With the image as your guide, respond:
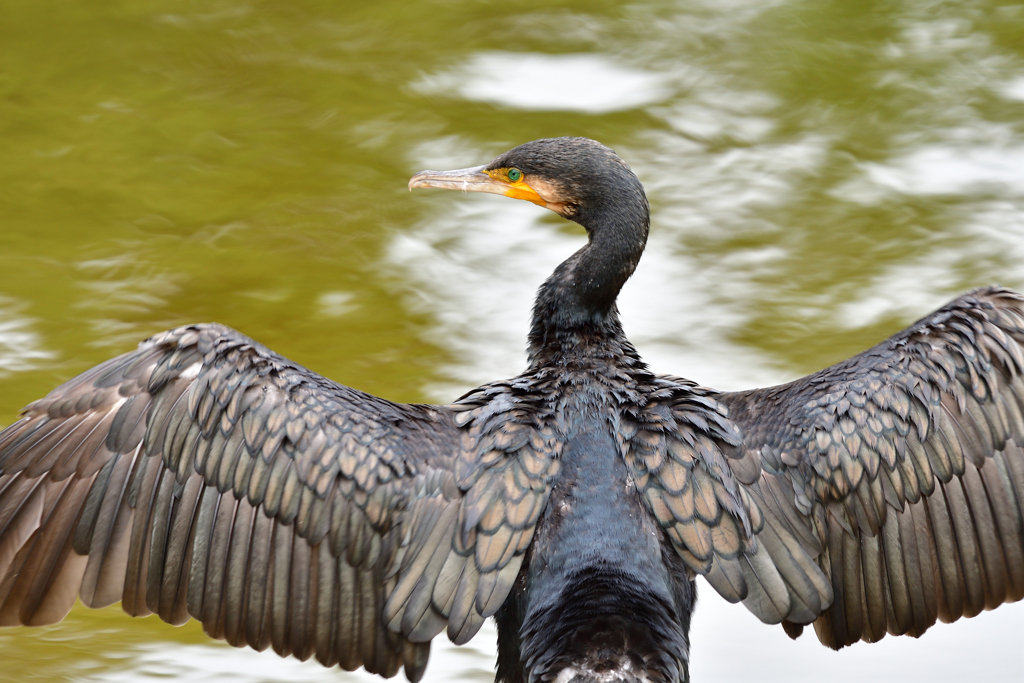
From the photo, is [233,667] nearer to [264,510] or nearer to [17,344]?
[264,510]

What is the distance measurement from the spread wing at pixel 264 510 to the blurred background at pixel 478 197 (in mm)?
1319

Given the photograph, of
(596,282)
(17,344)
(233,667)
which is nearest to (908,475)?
(596,282)

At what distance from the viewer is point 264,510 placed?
420 centimetres

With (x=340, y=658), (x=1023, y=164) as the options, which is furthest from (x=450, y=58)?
(x=340, y=658)

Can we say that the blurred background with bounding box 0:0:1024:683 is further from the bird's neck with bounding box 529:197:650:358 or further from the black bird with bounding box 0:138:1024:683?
the bird's neck with bounding box 529:197:650:358

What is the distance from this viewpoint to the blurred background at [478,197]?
743 centimetres

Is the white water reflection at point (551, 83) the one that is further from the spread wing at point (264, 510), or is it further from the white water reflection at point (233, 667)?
the spread wing at point (264, 510)

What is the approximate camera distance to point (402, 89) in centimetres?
1018

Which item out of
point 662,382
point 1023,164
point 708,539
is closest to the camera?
point 708,539

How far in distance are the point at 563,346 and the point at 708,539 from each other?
3.12 ft

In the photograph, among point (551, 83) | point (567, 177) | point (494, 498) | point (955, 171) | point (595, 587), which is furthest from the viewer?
point (551, 83)

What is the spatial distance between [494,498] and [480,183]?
62.0 inches

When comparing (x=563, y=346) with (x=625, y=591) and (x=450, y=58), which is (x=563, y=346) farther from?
(x=450, y=58)

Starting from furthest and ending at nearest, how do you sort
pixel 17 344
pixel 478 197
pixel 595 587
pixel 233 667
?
pixel 478 197
pixel 17 344
pixel 233 667
pixel 595 587
